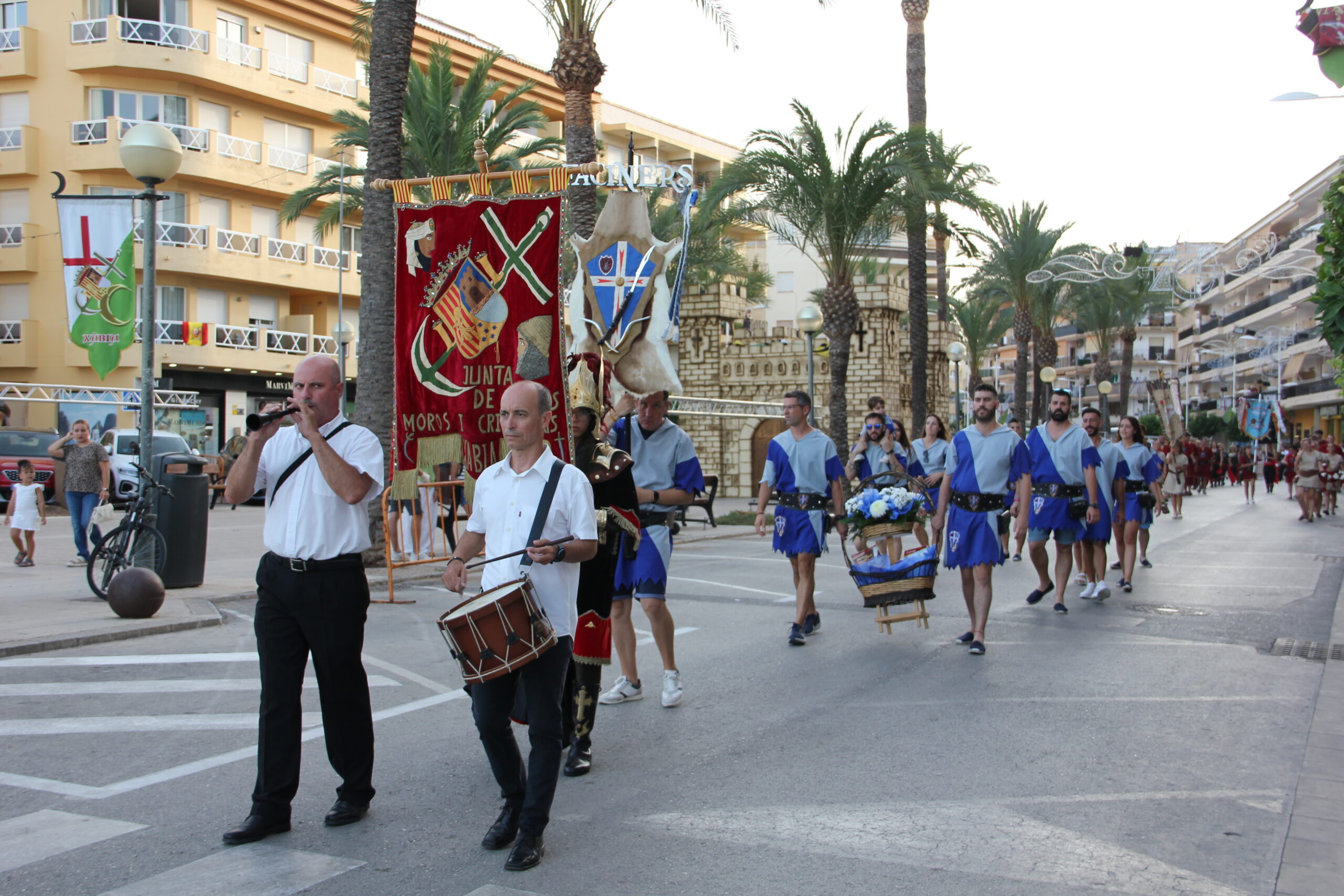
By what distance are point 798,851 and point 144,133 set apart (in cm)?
969

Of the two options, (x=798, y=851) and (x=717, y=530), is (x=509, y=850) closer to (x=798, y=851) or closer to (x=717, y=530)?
(x=798, y=851)

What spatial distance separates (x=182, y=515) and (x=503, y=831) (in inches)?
333

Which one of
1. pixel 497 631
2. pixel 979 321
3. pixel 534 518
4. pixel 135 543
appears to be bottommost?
pixel 135 543

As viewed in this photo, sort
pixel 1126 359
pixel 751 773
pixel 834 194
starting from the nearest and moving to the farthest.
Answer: pixel 751 773, pixel 834 194, pixel 1126 359

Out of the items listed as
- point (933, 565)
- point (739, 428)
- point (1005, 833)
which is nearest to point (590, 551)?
point (1005, 833)

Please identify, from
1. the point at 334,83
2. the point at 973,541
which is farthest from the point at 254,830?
the point at 334,83

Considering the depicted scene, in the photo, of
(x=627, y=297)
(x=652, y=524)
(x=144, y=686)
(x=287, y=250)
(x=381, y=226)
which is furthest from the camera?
(x=287, y=250)

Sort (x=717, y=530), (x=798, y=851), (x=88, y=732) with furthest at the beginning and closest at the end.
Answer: (x=717, y=530)
(x=88, y=732)
(x=798, y=851)

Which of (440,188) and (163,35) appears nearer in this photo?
(440,188)

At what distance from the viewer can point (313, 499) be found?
464 centimetres

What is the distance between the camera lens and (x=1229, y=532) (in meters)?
22.2

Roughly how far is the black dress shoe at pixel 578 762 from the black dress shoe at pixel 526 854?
3.82 ft

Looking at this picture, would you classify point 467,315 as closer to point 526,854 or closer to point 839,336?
point 526,854

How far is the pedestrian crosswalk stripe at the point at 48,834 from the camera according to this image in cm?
434
